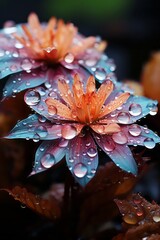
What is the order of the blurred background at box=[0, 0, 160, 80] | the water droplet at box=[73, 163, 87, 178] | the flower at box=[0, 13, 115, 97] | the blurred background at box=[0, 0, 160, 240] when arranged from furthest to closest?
the blurred background at box=[0, 0, 160, 80], the blurred background at box=[0, 0, 160, 240], the flower at box=[0, 13, 115, 97], the water droplet at box=[73, 163, 87, 178]

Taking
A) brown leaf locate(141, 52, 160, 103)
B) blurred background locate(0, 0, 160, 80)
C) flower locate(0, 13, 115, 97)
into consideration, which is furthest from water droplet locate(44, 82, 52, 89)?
blurred background locate(0, 0, 160, 80)

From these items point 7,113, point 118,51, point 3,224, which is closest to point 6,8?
point 118,51

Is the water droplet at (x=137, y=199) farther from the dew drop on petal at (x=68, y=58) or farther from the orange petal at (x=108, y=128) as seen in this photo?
the dew drop on petal at (x=68, y=58)

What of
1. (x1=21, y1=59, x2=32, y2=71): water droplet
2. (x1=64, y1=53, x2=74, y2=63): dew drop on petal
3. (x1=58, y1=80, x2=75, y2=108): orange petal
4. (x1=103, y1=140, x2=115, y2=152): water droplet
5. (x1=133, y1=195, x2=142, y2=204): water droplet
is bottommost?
(x1=133, y1=195, x2=142, y2=204): water droplet

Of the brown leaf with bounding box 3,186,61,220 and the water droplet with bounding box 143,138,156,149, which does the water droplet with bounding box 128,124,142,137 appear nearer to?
the water droplet with bounding box 143,138,156,149

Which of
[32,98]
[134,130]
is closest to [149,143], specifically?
[134,130]

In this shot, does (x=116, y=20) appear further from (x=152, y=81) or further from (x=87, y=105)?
(x=87, y=105)
